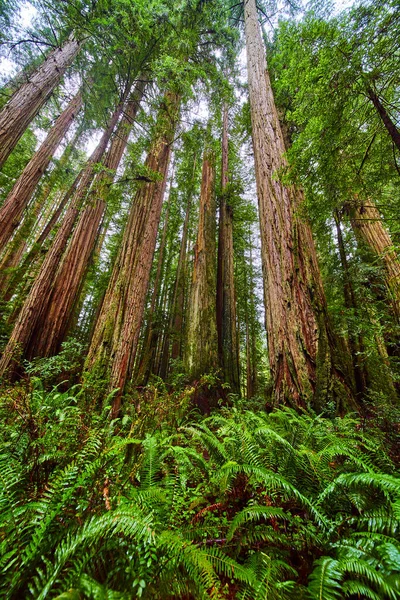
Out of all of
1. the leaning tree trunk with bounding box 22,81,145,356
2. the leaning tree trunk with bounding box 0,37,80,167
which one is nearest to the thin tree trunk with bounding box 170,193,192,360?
the leaning tree trunk with bounding box 22,81,145,356

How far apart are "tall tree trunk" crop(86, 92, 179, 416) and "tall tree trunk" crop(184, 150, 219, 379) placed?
5.75 ft

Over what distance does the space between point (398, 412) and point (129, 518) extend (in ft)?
9.27

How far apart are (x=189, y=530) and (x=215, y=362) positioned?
4350mm

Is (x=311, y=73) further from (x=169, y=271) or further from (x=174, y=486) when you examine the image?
(x=169, y=271)

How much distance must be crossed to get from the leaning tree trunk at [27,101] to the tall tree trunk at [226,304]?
18.0ft

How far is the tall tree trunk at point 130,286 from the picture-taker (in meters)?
3.62

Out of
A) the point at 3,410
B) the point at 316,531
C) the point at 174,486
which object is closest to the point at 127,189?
the point at 3,410

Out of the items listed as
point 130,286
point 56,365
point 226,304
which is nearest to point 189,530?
point 130,286

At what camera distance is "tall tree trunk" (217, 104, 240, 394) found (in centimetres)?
608

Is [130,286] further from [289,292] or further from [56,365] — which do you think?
[289,292]

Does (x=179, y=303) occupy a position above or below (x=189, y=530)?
above

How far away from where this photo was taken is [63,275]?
557 cm

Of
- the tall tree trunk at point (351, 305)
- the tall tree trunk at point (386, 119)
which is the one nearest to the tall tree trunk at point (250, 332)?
the tall tree trunk at point (351, 305)

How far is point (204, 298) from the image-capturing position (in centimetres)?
598
